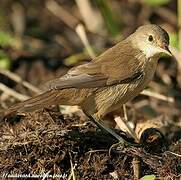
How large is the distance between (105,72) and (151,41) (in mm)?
543

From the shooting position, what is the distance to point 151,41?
5.14 m

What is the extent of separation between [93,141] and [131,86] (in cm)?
60

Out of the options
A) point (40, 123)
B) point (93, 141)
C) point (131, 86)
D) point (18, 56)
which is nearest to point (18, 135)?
point (40, 123)

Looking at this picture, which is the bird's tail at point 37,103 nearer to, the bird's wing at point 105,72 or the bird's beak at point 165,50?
the bird's wing at point 105,72

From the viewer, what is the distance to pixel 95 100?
4922 millimetres

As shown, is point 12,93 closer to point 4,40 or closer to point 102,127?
point 4,40

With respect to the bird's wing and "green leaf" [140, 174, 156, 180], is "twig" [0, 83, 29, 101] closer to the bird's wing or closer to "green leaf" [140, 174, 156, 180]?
the bird's wing

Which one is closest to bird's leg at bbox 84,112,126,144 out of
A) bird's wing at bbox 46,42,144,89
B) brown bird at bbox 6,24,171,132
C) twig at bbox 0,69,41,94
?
brown bird at bbox 6,24,171,132

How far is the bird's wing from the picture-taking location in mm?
4742

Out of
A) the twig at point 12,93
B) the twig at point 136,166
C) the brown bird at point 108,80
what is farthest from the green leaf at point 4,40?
the twig at point 136,166

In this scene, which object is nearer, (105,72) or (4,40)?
(105,72)

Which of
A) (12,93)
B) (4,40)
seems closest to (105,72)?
(12,93)

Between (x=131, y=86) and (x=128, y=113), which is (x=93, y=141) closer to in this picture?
(x=131, y=86)

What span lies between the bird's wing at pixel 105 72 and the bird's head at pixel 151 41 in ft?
0.34
